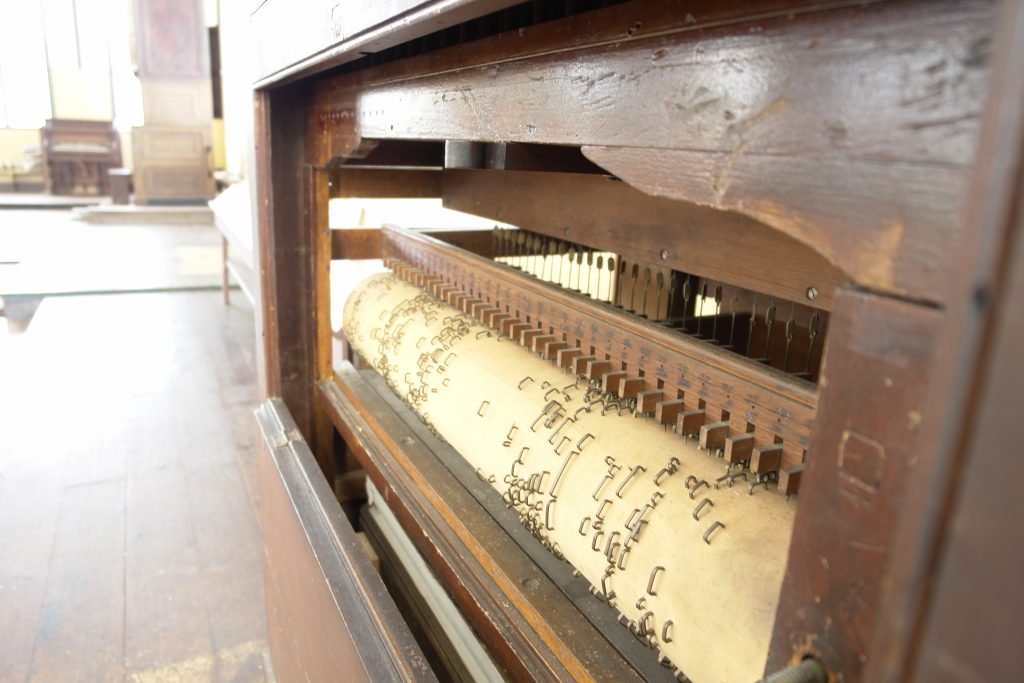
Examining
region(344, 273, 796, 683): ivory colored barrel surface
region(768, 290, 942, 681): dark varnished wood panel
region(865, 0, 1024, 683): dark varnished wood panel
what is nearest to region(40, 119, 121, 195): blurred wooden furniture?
region(344, 273, 796, 683): ivory colored barrel surface

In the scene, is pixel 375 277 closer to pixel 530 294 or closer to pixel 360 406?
pixel 360 406

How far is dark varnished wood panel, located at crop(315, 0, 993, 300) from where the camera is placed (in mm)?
379

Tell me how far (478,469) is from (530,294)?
0.32 metres

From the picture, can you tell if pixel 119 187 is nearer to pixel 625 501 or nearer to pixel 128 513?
pixel 128 513

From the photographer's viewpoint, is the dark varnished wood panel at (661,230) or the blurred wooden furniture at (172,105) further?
the blurred wooden furniture at (172,105)

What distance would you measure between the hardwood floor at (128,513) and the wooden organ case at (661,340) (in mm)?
439

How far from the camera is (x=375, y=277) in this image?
2.02 meters

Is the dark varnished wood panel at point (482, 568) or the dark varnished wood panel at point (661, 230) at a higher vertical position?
the dark varnished wood panel at point (661, 230)

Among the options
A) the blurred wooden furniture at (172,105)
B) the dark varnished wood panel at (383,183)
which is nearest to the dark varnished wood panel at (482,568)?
the dark varnished wood panel at (383,183)

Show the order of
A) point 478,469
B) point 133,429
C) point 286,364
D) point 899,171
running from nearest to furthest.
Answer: point 899,171 → point 478,469 → point 286,364 → point 133,429

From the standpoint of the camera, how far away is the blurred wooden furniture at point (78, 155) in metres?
12.2

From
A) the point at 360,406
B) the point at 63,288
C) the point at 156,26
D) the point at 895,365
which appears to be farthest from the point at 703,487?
the point at 156,26

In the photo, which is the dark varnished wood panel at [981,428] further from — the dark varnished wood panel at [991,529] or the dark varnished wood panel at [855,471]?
the dark varnished wood panel at [855,471]

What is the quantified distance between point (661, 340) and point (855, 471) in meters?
0.54
